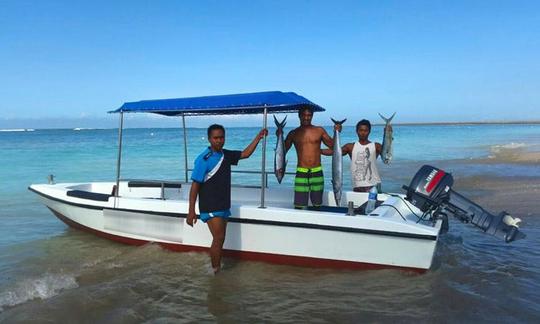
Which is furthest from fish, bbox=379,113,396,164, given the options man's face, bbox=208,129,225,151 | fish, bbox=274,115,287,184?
man's face, bbox=208,129,225,151

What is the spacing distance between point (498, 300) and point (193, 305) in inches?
122

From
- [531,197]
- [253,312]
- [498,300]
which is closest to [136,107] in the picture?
[253,312]

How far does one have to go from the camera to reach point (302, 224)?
5.17 metres

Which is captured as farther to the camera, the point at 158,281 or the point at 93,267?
the point at 93,267

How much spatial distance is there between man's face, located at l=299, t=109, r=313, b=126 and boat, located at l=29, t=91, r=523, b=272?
0.18m

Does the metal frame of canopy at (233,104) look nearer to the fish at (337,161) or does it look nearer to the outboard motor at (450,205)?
the fish at (337,161)

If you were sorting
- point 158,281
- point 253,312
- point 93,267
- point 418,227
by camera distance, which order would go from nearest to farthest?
1. point 253,312
2. point 418,227
3. point 158,281
4. point 93,267

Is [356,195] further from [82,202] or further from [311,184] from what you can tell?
[82,202]

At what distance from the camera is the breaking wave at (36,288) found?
4699 mm

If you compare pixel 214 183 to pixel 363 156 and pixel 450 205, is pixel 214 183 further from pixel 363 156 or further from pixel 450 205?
pixel 450 205

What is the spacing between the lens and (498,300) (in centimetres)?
445

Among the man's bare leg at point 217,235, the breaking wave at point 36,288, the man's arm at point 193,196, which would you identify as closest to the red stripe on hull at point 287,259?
the man's bare leg at point 217,235

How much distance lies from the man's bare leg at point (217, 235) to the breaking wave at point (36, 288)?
163 centimetres

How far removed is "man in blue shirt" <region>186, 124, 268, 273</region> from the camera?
487 centimetres
